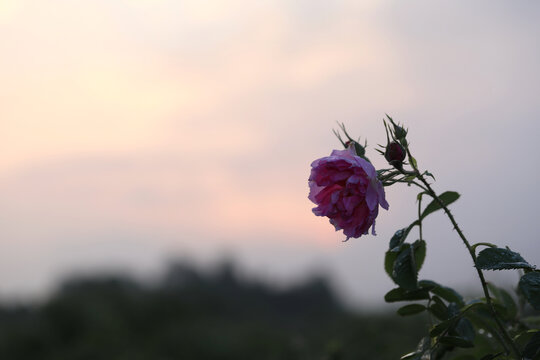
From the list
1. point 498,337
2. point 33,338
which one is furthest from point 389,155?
point 33,338

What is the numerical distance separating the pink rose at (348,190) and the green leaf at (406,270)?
0.53ft

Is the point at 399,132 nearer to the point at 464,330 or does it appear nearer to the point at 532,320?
the point at 464,330

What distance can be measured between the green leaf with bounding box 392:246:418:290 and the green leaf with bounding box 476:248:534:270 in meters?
0.15

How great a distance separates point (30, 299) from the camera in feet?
30.0

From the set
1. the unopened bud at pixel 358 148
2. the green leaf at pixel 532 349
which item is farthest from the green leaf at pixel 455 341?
Result: the unopened bud at pixel 358 148

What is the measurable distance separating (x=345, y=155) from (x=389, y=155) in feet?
0.27

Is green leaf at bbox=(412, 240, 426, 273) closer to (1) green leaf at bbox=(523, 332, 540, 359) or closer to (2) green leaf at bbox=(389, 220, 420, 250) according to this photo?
(2) green leaf at bbox=(389, 220, 420, 250)

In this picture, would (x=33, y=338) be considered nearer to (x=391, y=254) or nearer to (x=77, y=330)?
(x=77, y=330)

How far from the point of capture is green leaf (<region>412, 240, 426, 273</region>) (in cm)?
133

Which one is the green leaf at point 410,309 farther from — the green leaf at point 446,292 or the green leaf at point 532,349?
the green leaf at point 532,349

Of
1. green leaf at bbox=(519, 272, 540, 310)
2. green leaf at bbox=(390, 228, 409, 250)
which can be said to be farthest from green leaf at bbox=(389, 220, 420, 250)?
green leaf at bbox=(519, 272, 540, 310)

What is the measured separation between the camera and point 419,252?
4.45ft

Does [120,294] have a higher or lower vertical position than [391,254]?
higher

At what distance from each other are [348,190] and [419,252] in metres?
0.29
